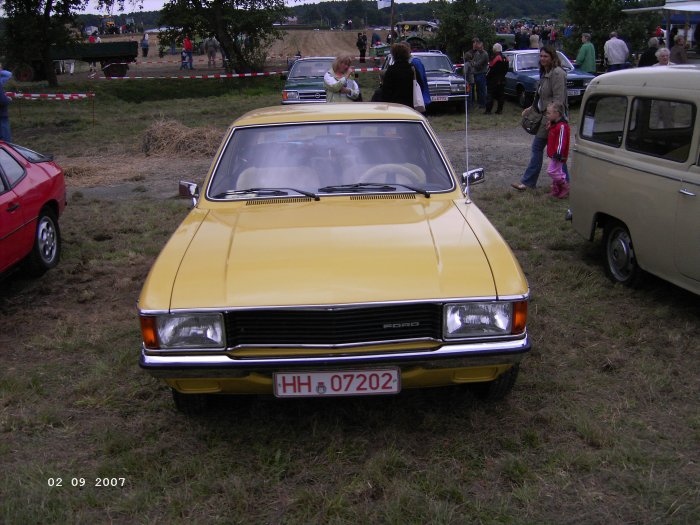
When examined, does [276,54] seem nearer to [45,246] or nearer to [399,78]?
[399,78]

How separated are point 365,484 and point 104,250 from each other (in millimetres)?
5079

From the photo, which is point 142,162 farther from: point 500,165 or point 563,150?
point 563,150

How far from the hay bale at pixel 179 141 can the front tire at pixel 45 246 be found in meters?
6.44

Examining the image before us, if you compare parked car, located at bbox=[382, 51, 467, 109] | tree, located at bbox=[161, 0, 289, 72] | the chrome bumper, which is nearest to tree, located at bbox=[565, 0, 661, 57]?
parked car, located at bbox=[382, 51, 467, 109]

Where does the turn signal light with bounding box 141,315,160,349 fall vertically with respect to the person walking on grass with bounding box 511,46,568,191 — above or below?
below

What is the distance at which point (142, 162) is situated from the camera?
42.5 feet

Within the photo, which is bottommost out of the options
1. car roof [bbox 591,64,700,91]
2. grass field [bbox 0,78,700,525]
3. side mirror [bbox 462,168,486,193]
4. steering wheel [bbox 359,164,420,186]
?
grass field [bbox 0,78,700,525]

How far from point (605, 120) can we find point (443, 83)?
1213 centimetres

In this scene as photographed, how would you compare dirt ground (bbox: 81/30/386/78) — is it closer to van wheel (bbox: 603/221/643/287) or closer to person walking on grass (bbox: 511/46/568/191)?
person walking on grass (bbox: 511/46/568/191)

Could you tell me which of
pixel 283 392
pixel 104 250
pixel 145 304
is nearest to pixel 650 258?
pixel 283 392

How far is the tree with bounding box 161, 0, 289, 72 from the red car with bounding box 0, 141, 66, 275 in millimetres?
23789

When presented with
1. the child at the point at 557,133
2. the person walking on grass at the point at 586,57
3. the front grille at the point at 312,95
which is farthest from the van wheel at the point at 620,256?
the person walking on grass at the point at 586,57

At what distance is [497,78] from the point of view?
1733 cm

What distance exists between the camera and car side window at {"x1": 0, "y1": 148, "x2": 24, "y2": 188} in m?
6.11
